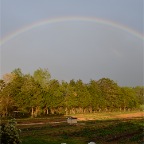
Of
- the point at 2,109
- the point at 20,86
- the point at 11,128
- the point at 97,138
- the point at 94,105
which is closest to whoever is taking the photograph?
the point at 11,128

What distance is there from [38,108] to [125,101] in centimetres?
5263

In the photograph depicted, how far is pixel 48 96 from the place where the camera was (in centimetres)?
9131

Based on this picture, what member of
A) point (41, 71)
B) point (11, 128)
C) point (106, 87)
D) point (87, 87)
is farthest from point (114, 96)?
point (11, 128)

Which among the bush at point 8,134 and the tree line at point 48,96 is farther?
the tree line at point 48,96

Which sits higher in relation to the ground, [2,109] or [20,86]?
[20,86]

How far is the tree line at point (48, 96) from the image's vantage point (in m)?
82.1

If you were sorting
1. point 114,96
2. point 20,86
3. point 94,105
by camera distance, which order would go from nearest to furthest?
point 20,86
point 94,105
point 114,96

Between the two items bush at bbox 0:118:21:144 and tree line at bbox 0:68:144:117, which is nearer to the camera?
bush at bbox 0:118:21:144

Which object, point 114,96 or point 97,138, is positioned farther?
point 114,96

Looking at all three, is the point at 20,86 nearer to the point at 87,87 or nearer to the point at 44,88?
the point at 44,88

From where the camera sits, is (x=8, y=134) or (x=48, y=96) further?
(x=48, y=96)

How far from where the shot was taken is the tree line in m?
82.1

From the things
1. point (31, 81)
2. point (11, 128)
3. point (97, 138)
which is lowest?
point (97, 138)

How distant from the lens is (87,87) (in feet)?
372
